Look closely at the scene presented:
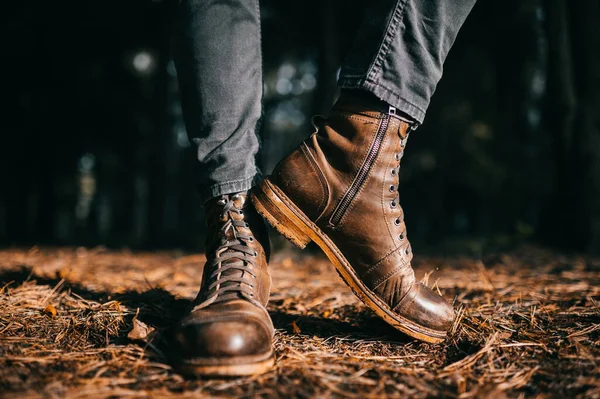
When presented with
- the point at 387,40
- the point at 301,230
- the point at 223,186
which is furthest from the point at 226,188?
the point at 387,40

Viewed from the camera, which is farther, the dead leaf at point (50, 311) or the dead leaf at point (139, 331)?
the dead leaf at point (50, 311)

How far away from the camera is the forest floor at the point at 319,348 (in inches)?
36.5

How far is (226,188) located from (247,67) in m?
0.40

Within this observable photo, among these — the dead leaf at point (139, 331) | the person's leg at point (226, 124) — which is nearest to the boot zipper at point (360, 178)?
the person's leg at point (226, 124)

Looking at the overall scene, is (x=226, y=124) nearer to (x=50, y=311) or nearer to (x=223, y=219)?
(x=223, y=219)

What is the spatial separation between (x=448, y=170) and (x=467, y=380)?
9.06 meters

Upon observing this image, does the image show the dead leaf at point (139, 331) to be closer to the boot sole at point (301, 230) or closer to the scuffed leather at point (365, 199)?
the boot sole at point (301, 230)

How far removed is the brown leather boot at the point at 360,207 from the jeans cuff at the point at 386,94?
3cm

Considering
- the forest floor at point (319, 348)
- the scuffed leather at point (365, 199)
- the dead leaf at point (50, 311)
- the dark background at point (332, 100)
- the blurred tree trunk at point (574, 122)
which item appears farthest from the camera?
the dark background at point (332, 100)

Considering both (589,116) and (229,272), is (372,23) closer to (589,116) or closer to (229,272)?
(229,272)

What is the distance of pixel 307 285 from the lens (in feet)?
7.03

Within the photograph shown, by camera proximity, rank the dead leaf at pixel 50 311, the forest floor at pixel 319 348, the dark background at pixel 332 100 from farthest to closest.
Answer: the dark background at pixel 332 100 < the dead leaf at pixel 50 311 < the forest floor at pixel 319 348

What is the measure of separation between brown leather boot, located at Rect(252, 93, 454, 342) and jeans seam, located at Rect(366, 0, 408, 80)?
0.09 meters

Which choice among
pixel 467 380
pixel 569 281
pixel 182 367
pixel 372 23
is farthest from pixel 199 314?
pixel 569 281
